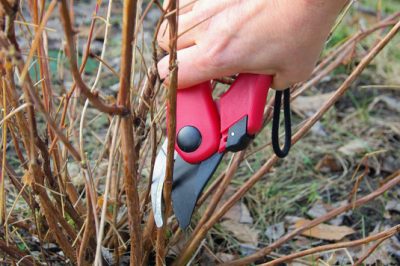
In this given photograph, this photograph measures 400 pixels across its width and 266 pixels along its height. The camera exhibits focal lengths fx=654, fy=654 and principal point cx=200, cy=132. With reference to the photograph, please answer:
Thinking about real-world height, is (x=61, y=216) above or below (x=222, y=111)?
below

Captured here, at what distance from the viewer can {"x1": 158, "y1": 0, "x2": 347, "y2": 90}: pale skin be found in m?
1.29

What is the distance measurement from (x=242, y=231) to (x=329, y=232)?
305 mm

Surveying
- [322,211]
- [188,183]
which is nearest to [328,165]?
[322,211]

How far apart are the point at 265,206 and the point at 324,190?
0.90 feet

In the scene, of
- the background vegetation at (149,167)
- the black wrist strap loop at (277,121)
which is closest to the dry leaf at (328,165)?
the background vegetation at (149,167)

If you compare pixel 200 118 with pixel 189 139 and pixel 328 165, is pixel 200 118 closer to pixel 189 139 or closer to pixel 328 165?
pixel 189 139

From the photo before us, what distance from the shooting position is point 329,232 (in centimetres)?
225

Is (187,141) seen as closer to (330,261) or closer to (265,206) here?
(330,261)

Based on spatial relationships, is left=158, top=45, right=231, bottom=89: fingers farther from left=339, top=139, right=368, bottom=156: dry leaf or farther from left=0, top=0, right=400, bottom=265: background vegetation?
left=339, top=139, right=368, bottom=156: dry leaf

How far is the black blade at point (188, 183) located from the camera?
1.50 meters

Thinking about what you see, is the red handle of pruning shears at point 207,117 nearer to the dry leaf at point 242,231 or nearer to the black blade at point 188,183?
the black blade at point 188,183

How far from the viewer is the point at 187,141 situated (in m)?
1.49

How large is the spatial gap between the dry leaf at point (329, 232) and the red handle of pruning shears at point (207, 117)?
841 mm

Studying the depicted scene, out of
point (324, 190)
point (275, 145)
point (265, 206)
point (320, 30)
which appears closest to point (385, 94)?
point (324, 190)
